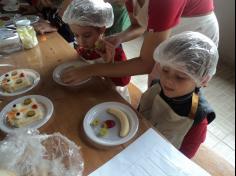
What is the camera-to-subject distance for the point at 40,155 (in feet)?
2.37

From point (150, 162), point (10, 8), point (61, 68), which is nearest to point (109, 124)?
point (150, 162)

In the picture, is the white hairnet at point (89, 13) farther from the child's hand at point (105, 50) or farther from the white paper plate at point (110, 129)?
the white paper plate at point (110, 129)

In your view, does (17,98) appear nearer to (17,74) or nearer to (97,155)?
(17,74)

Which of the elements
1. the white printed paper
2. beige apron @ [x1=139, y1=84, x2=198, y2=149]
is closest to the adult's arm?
beige apron @ [x1=139, y1=84, x2=198, y2=149]

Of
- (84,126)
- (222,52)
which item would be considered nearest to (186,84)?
(84,126)

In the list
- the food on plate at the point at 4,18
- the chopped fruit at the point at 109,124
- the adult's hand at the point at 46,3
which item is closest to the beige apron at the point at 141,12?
the chopped fruit at the point at 109,124

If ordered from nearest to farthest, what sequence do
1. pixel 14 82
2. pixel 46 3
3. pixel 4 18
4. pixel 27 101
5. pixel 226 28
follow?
pixel 27 101, pixel 14 82, pixel 4 18, pixel 46 3, pixel 226 28

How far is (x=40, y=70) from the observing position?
43.7 inches

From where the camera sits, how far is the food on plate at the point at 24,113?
0.84 metres

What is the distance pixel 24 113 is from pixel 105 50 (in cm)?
48

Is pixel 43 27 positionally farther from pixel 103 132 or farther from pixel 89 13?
pixel 103 132

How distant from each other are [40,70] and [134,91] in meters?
0.60

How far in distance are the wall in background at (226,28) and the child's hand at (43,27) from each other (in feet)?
5.01

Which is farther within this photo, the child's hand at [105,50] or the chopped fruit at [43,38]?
the chopped fruit at [43,38]
